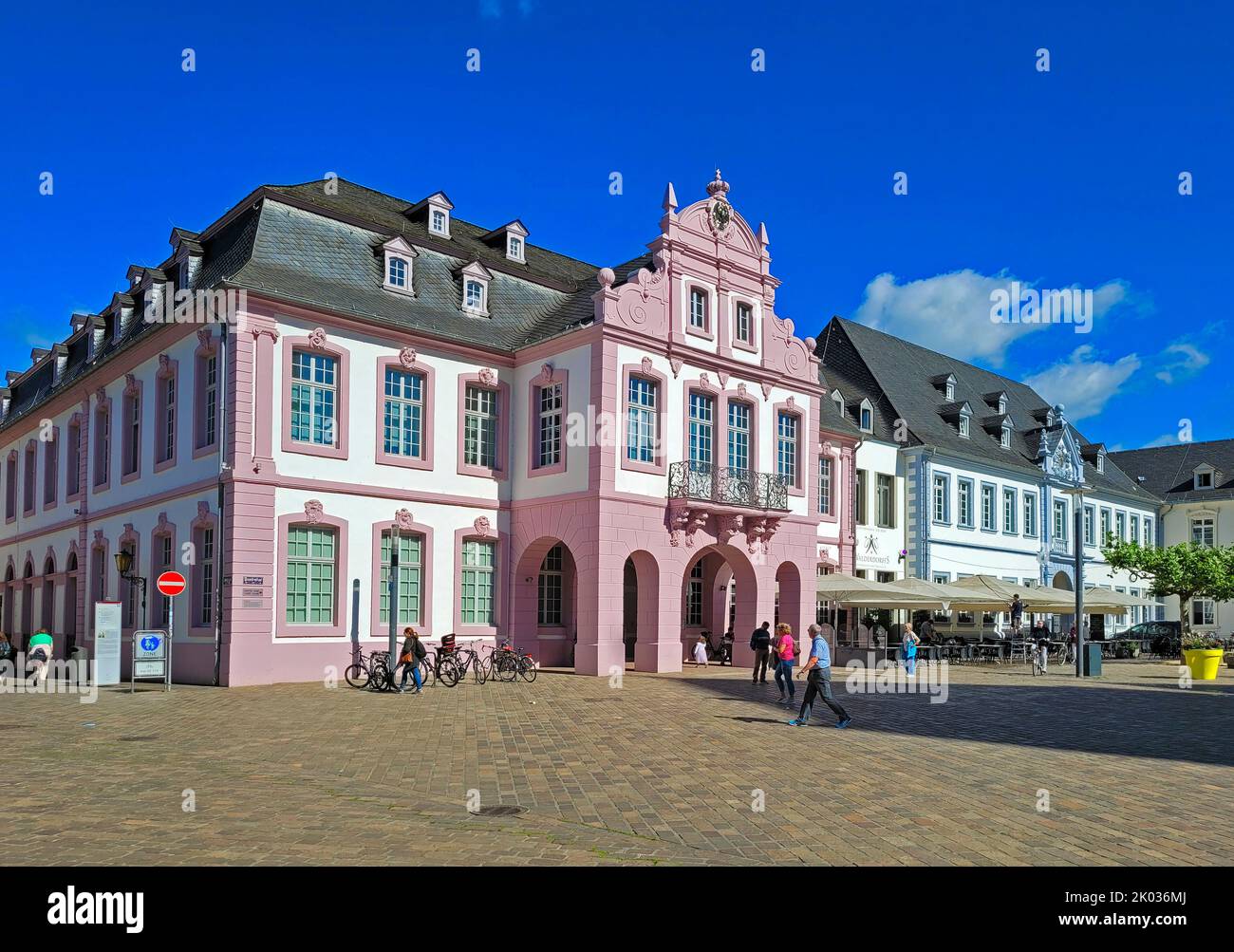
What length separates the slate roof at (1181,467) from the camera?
203 feet

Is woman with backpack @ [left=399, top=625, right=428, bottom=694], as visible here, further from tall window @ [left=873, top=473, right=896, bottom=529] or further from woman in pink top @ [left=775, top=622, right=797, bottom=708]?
A: tall window @ [left=873, top=473, right=896, bottom=529]

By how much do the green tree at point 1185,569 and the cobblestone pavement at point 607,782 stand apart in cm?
2956

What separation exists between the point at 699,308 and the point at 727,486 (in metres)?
5.12

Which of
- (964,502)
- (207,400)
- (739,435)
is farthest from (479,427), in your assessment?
(964,502)

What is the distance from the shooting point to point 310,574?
25.4m

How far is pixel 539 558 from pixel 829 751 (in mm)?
16781

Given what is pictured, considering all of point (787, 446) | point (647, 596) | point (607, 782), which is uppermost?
point (787, 446)

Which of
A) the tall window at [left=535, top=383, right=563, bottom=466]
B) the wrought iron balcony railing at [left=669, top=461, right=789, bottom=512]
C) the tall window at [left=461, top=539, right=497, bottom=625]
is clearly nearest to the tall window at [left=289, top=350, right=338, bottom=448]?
the tall window at [left=461, top=539, right=497, bottom=625]

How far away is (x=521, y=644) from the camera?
2938 cm

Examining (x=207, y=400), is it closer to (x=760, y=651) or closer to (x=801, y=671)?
(x=760, y=651)

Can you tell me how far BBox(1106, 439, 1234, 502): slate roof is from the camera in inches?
2432
